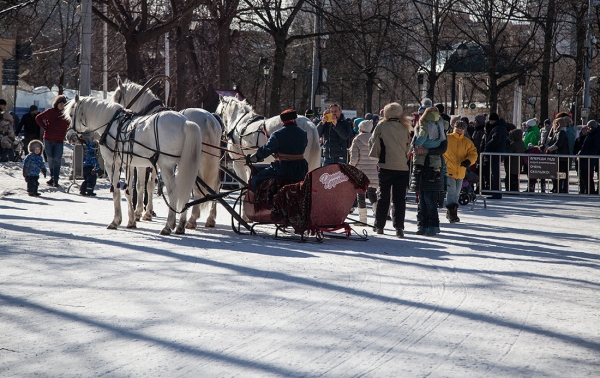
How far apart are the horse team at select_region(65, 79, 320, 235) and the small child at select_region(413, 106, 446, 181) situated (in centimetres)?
178

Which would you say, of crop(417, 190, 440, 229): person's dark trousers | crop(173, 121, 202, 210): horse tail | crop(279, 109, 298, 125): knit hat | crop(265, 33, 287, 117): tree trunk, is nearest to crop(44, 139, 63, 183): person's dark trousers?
crop(173, 121, 202, 210): horse tail

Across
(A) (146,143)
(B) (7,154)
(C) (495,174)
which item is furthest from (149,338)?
(B) (7,154)

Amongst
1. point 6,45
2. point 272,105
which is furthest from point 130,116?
point 6,45

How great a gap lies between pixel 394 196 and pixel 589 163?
9927 mm

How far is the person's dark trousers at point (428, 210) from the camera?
1287 centimetres

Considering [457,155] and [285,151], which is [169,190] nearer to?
[285,151]

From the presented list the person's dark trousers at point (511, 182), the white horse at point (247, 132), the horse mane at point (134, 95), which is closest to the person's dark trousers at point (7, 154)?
the white horse at point (247, 132)

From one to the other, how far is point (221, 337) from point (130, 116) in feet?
23.8

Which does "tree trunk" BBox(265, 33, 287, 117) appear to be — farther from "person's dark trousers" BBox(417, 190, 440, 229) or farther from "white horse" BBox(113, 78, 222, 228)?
"person's dark trousers" BBox(417, 190, 440, 229)

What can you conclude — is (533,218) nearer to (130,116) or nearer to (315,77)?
(130,116)

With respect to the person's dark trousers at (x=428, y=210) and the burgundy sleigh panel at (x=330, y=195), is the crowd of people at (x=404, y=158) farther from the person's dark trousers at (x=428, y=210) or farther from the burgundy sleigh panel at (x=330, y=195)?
the burgundy sleigh panel at (x=330, y=195)

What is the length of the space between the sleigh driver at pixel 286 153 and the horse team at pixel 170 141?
0.91 meters

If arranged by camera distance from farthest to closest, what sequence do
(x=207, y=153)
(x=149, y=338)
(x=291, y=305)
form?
(x=207, y=153), (x=291, y=305), (x=149, y=338)

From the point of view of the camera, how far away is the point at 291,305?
294 inches
